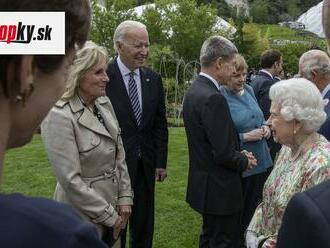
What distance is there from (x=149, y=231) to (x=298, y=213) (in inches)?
149

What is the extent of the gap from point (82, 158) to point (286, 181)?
1238 mm

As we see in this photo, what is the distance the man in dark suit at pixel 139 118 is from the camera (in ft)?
14.7

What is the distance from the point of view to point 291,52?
2777 cm

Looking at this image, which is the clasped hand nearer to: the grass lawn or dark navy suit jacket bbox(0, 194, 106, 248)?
the grass lawn

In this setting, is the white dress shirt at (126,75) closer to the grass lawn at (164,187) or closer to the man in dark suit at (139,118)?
the man in dark suit at (139,118)

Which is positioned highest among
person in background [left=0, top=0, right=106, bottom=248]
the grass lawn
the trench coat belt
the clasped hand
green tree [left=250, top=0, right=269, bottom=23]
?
green tree [left=250, top=0, right=269, bottom=23]

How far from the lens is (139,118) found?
455 cm

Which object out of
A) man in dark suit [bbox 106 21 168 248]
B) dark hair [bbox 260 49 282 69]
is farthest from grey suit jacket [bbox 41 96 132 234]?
dark hair [bbox 260 49 282 69]

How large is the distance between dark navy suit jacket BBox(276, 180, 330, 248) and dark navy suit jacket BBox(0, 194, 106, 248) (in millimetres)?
413

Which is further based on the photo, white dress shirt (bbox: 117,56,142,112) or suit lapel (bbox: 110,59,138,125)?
Result: white dress shirt (bbox: 117,56,142,112)

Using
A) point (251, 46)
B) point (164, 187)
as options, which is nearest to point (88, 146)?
point (164, 187)

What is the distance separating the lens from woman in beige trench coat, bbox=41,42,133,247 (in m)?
3.11

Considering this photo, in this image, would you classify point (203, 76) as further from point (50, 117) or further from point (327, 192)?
point (327, 192)

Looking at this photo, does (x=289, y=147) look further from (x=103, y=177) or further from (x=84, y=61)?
(x=84, y=61)
